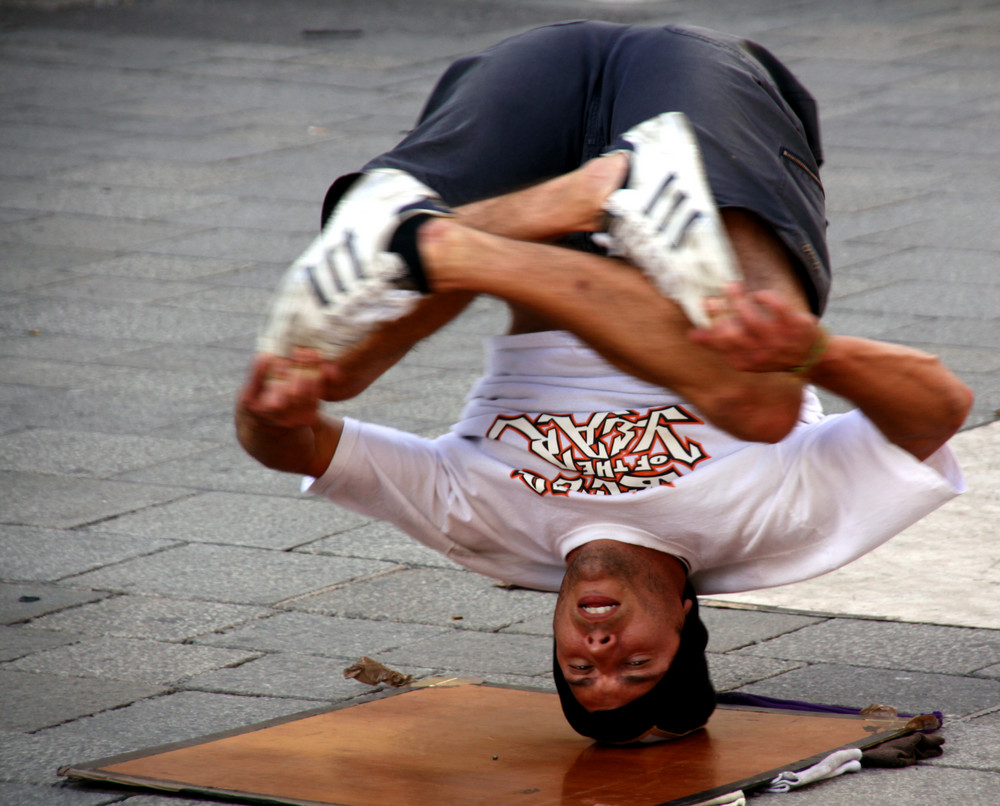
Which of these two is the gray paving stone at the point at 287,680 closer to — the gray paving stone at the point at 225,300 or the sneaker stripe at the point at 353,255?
the sneaker stripe at the point at 353,255

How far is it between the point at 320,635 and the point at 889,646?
1.41m

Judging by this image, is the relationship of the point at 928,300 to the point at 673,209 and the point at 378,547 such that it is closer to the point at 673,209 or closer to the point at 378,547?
the point at 378,547

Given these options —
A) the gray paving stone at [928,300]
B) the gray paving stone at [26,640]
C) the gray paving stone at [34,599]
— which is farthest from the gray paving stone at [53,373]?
the gray paving stone at [928,300]

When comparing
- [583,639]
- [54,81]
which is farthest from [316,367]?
[54,81]

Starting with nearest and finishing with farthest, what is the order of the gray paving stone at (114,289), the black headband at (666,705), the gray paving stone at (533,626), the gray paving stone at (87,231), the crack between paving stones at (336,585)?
the black headband at (666,705)
the gray paving stone at (533,626)
the crack between paving stones at (336,585)
the gray paving stone at (114,289)
the gray paving stone at (87,231)

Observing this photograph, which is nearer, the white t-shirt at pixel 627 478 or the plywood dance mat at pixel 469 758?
the plywood dance mat at pixel 469 758

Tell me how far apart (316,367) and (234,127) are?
8.10m

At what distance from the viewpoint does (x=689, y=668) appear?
326cm

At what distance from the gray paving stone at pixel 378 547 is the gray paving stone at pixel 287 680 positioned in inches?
29.3

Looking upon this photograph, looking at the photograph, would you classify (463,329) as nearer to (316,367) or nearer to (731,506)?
(731,506)

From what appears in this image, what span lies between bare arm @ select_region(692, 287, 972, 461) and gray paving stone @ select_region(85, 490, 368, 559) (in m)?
2.13

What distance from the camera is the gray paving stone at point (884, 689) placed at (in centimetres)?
348

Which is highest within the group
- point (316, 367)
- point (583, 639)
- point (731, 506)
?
point (316, 367)

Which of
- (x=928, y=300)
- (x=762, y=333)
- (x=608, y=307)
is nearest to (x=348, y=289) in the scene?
(x=608, y=307)
